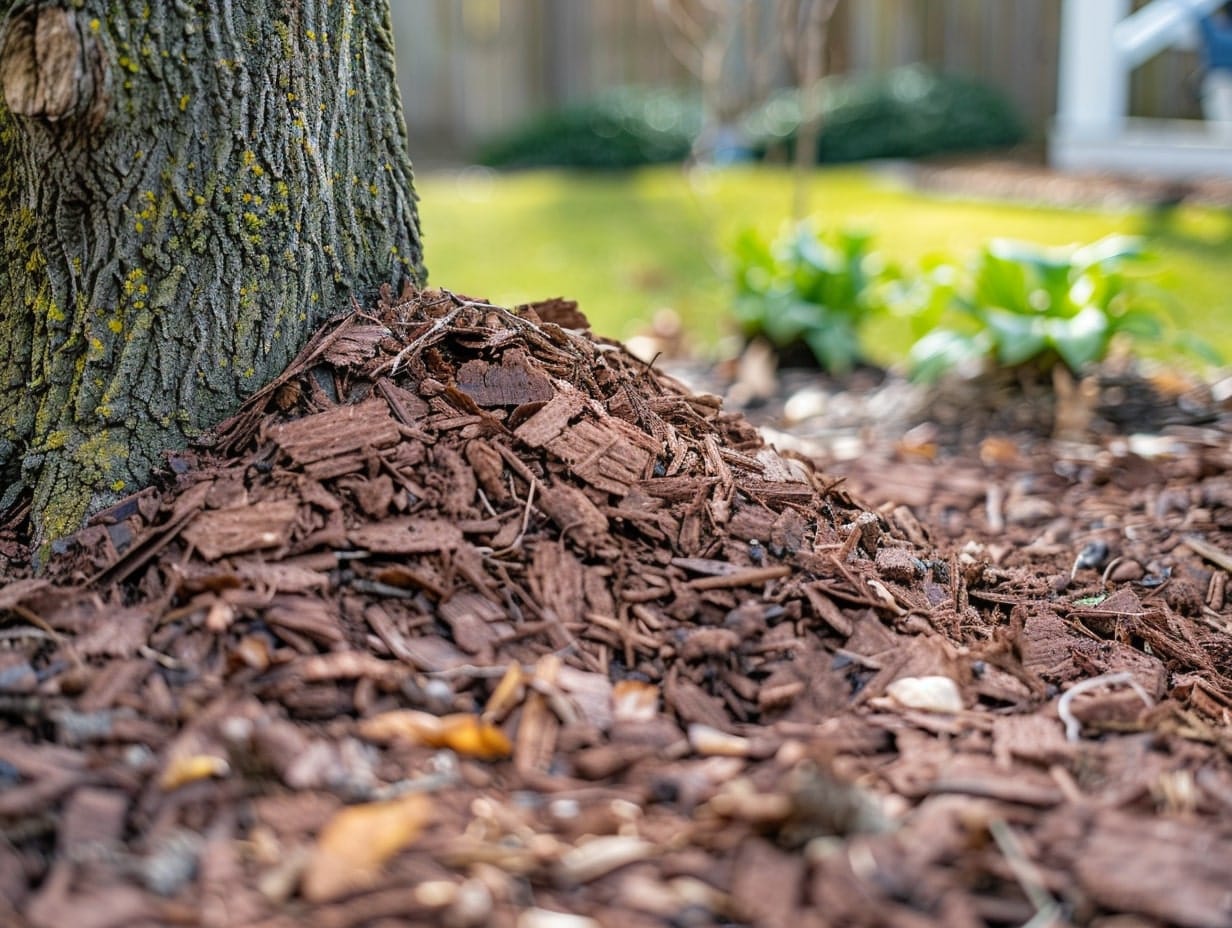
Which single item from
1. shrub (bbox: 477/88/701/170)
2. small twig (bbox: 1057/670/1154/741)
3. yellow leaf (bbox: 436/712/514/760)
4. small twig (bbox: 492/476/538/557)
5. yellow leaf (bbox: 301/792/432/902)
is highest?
shrub (bbox: 477/88/701/170)

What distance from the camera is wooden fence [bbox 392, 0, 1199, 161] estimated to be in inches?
471

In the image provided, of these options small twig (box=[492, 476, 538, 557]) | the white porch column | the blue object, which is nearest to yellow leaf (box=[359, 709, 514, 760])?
small twig (box=[492, 476, 538, 557])

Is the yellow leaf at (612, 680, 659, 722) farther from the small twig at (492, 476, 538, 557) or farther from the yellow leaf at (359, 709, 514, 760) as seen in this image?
the small twig at (492, 476, 538, 557)

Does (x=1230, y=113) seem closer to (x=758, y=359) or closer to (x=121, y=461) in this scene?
(x=758, y=359)

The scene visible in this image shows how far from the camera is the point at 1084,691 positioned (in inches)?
80.0

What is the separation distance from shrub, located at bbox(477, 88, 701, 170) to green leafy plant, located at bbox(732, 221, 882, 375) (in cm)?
582

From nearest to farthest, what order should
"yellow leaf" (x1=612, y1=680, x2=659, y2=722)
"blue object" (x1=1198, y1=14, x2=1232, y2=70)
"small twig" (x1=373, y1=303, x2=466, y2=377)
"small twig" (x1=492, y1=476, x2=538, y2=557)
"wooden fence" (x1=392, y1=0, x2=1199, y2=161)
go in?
1. "yellow leaf" (x1=612, y1=680, x2=659, y2=722)
2. "small twig" (x1=492, y1=476, x2=538, y2=557)
3. "small twig" (x1=373, y1=303, x2=466, y2=377)
4. "blue object" (x1=1198, y1=14, x2=1232, y2=70)
5. "wooden fence" (x1=392, y1=0, x2=1199, y2=161)

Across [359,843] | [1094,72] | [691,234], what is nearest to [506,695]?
[359,843]

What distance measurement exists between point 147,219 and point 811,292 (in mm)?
3303

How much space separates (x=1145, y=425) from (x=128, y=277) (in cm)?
329

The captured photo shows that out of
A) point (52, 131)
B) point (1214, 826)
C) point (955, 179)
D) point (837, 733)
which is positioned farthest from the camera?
point (955, 179)

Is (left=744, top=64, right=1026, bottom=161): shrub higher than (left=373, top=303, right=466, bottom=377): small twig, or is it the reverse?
(left=744, top=64, right=1026, bottom=161): shrub

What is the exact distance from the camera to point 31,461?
7.37ft

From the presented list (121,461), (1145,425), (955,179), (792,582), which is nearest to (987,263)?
(1145,425)
